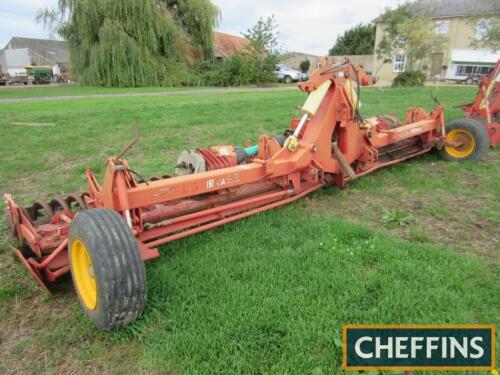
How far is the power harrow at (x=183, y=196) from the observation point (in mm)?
2562

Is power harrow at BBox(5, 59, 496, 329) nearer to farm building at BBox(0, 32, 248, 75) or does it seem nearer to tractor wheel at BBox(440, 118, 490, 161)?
tractor wheel at BBox(440, 118, 490, 161)

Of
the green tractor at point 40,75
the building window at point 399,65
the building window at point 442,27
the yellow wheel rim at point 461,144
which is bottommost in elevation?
the yellow wheel rim at point 461,144

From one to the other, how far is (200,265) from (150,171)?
127 inches

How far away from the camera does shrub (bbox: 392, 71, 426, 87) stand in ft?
81.4

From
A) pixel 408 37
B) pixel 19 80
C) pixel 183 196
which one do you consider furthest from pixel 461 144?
pixel 19 80

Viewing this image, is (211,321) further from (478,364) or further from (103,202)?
(478,364)

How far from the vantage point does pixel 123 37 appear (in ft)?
71.7

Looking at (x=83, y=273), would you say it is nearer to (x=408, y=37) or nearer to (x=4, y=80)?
(x=408, y=37)

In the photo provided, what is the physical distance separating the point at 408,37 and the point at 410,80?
18.5 feet

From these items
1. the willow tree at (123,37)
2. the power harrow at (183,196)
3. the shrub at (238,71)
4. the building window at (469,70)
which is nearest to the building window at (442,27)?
the building window at (469,70)

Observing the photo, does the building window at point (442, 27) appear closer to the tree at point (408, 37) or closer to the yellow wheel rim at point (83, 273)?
the tree at point (408, 37)

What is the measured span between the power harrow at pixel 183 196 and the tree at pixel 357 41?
56323 mm

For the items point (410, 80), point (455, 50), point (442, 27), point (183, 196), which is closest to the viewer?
point (183, 196)

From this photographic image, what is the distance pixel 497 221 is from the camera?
435 centimetres
